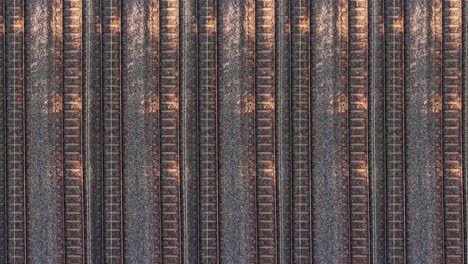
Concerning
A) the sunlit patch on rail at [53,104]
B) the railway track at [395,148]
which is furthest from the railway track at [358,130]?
the sunlit patch on rail at [53,104]

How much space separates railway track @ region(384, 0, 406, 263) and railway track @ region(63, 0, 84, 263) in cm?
777

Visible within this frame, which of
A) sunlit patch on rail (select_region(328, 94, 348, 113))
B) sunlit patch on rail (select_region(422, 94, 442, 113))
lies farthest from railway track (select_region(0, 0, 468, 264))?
sunlit patch on rail (select_region(422, 94, 442, 113))

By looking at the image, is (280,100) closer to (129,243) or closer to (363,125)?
(363,125)

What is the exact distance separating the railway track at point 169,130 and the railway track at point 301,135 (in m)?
2.94

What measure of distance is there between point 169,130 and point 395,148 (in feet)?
18.7

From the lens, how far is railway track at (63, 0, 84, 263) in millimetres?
12617

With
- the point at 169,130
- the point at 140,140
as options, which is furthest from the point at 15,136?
the point at 169,130

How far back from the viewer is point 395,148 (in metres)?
12.4

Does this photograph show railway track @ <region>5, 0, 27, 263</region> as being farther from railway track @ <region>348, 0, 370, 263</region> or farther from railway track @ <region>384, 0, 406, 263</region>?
railway track @ <region>384, 0, 406, 263</region>

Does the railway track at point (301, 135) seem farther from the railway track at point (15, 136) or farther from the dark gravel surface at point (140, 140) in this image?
the railway track at point (15, 136)

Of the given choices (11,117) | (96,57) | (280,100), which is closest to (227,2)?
(280,100)

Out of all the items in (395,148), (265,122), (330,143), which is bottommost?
(395,148)

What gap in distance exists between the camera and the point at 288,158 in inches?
496

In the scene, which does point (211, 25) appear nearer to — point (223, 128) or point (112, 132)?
point (223, 128)
